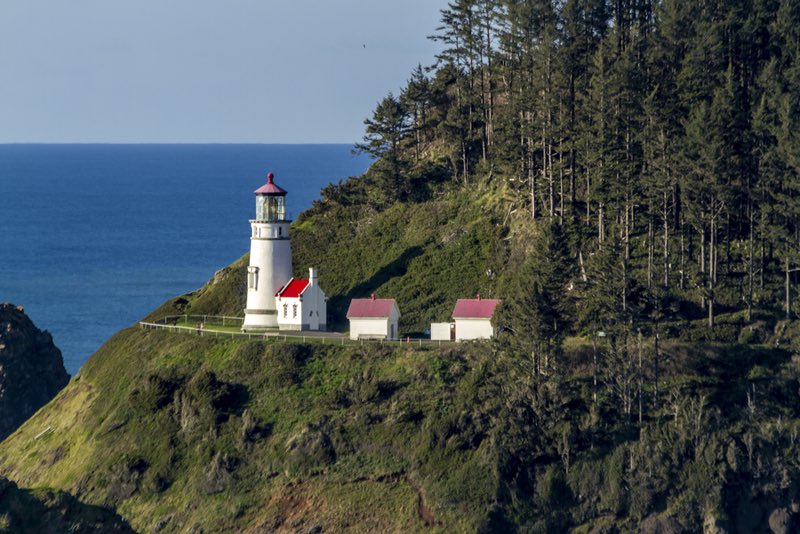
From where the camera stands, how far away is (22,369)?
346 feet

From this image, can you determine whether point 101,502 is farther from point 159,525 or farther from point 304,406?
point 304,406

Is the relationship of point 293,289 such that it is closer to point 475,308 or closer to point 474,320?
point 475,308

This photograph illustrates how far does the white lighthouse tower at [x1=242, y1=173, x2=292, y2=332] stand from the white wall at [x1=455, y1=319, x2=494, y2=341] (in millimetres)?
13093

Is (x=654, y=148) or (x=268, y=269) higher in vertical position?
(x=654, y=148)

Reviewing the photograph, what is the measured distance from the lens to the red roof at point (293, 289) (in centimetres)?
9494

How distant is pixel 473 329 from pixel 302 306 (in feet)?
38.9

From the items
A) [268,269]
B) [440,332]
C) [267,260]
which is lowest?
[440,332]

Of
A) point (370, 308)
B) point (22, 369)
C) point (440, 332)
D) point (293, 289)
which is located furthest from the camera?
point (22, 369)

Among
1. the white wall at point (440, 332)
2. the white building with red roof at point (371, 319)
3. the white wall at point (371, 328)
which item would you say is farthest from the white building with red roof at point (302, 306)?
the white wall at point (440, 332)

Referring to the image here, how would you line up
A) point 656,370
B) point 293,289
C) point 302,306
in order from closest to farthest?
point 656,370 → point 302,306 → point 293,289

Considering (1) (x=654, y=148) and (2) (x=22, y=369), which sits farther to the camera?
(2) (x=22, y=369)

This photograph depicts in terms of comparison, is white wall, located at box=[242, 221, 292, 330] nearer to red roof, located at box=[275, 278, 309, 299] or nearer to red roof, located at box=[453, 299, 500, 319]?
red roof, located at box=[275, 278, 309, 299]

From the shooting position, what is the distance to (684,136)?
305 feet

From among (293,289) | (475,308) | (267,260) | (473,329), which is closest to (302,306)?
(293,289)
